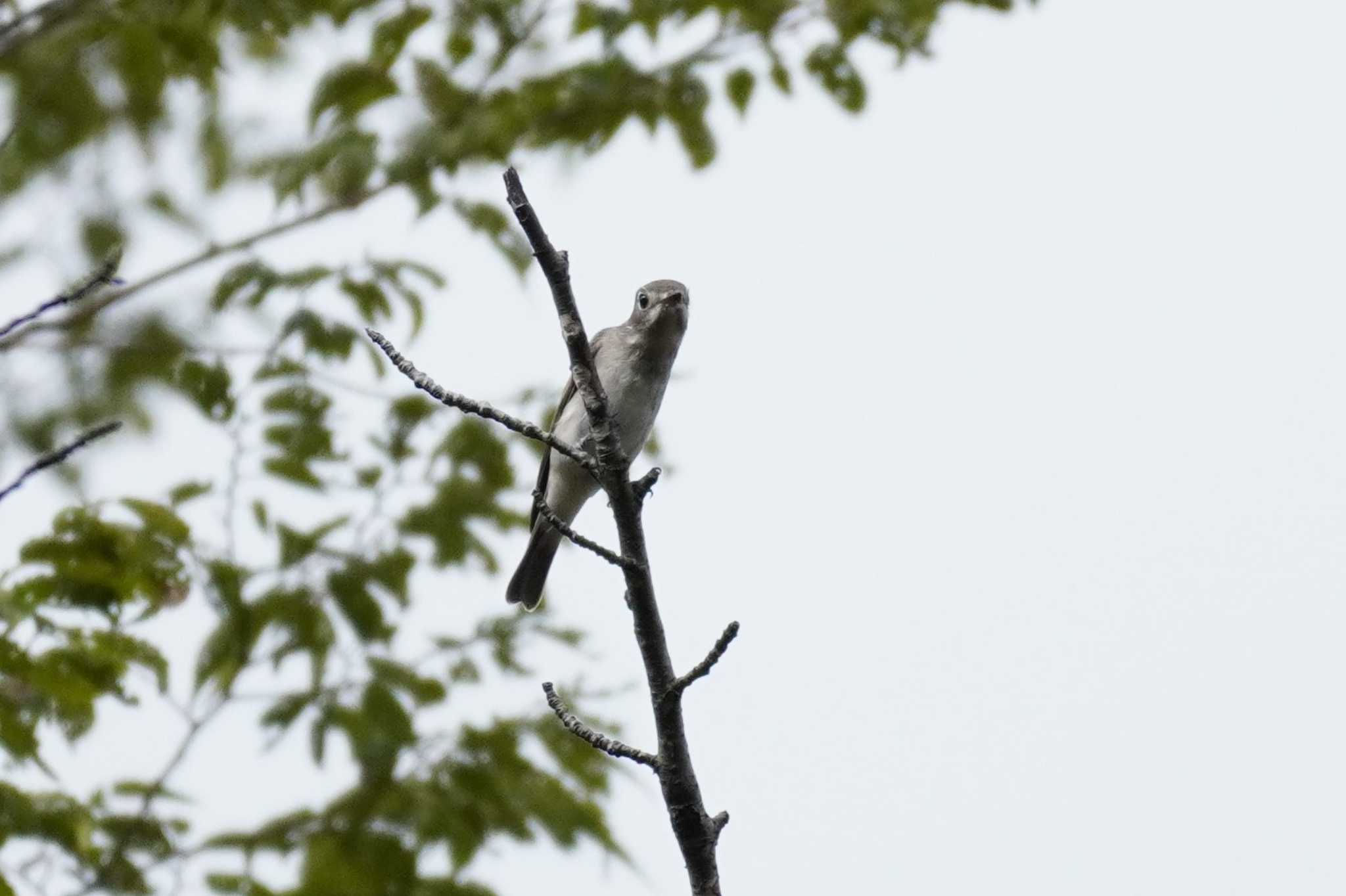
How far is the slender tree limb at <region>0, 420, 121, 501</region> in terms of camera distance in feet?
9.39

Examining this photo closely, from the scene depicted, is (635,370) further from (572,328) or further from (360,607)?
(572,328)

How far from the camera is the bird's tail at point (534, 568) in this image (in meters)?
6.84

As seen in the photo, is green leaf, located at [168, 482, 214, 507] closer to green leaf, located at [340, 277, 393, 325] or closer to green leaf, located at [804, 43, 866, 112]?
green leaf, located at [340, 277, 393, 325]

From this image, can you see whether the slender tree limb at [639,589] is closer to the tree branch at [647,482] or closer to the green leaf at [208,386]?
the tree branch at [647,482]

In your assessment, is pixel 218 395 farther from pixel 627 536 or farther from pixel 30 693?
pixel 627 536

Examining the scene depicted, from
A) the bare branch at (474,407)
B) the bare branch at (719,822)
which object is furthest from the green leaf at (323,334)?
the bare branch at (719,822)

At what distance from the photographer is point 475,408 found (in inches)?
119

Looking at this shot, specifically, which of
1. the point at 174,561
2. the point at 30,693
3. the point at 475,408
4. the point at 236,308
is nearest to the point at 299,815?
the point at 174,561

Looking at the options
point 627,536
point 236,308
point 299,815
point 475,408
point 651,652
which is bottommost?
point 651,652

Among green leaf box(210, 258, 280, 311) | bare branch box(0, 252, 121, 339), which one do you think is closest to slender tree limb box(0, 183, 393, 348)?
green leaf box(210, 258, 280, 311)

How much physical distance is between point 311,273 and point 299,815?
1951 mm

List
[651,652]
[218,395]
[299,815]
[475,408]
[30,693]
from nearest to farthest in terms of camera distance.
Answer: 1. [651,652]
2. [475,408]
3. [30,693]
4. [299,815]
5. [218,395]

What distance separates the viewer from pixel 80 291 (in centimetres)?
289

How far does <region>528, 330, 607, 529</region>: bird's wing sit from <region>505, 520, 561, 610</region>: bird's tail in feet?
0.76
